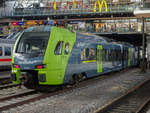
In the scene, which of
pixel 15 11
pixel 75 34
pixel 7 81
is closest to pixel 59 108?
pixel 75 34

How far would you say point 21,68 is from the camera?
10883mm

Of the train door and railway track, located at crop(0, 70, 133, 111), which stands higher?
the train door

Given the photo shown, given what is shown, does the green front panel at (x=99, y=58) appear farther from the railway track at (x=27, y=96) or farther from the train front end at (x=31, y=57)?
the train front end at (x=31, y=57)

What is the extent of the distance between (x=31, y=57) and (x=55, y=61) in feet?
3.40

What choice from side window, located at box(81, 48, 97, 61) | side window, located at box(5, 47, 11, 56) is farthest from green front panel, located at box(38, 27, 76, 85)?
side window, located at box(5, 47, 11, 56)

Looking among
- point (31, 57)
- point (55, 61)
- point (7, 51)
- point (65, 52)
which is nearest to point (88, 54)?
point (65, 52)

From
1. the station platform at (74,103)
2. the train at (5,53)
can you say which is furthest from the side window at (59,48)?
the train at (5,53)

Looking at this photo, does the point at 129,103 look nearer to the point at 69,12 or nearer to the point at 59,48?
the point at 59,48

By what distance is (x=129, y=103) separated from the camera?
9.36m

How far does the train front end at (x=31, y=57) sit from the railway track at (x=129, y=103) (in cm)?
321

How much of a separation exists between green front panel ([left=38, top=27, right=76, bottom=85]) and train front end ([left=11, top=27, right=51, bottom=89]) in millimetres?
173

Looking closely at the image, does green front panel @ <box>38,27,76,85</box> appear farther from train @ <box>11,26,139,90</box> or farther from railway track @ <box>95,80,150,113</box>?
railway track @ <box>95,80,150,113</box>

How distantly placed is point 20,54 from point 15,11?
51169mm

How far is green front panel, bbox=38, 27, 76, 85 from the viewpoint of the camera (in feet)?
34.6
